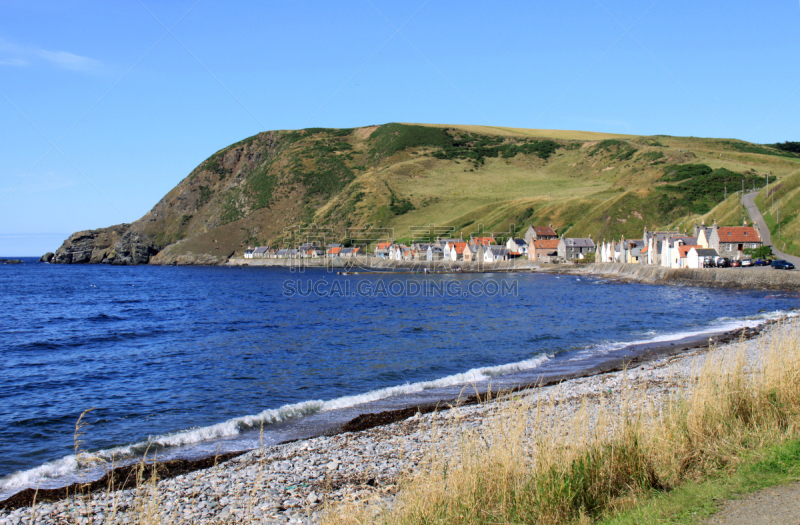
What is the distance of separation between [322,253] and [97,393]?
161 meters

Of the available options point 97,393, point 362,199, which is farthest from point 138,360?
point 362,199

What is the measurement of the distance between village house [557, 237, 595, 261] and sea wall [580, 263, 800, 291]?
26433 mm

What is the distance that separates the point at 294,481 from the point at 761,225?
9299 centimetres

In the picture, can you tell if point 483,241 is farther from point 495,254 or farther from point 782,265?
Result: point 782,265

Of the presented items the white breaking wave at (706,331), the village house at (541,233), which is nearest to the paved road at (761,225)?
the white breaking wave at (706,331)

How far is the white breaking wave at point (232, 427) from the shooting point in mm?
12352

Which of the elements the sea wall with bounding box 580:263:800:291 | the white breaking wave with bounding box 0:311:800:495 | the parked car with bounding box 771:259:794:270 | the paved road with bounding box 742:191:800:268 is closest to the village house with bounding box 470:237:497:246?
the sea wall with bounding box 580:263:800:291

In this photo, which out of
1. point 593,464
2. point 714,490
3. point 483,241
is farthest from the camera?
point 483,241

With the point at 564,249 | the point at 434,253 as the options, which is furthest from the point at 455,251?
the point at 564,249

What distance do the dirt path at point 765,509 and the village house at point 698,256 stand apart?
7916cm

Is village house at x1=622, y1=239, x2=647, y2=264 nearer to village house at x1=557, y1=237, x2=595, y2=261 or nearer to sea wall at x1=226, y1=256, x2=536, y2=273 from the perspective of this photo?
village house at x1=557, y1=237, x2=595, y2=261

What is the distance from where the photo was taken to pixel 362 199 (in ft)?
648

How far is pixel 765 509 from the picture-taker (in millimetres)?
5883

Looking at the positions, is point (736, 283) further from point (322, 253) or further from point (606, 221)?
point (322, 253)
